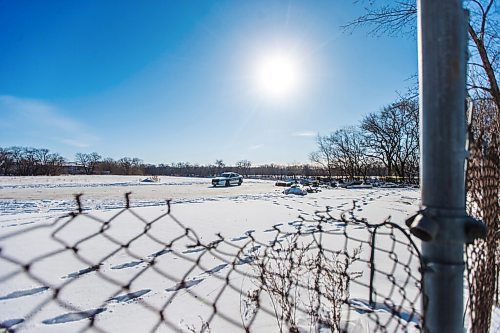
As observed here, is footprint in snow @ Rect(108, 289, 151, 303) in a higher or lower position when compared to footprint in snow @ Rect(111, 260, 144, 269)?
lower

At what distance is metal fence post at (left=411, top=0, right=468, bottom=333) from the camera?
65cm

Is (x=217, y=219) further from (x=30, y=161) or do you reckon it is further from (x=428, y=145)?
(x=30, y=161)

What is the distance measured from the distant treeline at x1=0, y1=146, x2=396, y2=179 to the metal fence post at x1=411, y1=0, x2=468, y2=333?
4527cm

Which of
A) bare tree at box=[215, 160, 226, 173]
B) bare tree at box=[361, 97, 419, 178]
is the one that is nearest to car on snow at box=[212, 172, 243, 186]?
bare tree at box=[361, 97, 419, 178]

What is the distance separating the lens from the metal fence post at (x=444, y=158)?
2.12 ft

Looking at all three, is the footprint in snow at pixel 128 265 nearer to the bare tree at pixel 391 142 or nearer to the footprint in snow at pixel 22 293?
the footprint in snow at pixel 22 293

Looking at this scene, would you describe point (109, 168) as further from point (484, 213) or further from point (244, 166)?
point (484, 213)

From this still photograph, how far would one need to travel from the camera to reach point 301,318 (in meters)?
2.52

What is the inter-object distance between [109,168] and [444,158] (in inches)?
2987

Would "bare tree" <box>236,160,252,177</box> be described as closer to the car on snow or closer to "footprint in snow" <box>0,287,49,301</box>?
the car on snow

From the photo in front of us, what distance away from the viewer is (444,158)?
0.65 meters

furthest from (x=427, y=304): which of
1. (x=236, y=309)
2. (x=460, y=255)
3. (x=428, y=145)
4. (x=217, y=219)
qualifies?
(x=217, y=219)

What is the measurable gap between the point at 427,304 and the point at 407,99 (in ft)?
22.6

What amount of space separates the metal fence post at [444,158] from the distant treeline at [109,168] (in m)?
45.3
